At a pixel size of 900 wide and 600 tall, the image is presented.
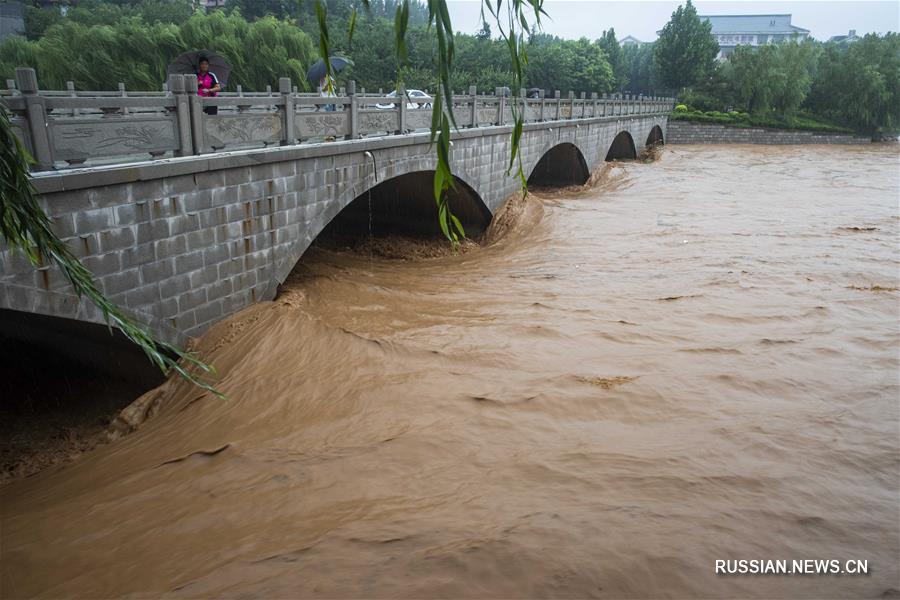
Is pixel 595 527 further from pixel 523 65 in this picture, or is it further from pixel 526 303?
pixel 526 303

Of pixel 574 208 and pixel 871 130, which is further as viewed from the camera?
pixel 871 130

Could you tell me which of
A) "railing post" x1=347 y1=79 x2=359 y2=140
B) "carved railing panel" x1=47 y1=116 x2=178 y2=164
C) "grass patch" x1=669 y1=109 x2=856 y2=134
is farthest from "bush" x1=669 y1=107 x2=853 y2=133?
"carved railing panel" x1=47 y1=116 x2=178 y2=164

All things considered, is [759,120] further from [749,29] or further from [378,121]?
[749,29]

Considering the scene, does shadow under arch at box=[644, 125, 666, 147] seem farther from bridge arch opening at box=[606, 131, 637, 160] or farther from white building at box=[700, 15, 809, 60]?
white building at box=[700, 15, 809, 60]

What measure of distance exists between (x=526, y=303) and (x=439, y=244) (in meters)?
5.15

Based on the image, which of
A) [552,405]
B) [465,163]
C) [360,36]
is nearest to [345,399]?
[552,405]

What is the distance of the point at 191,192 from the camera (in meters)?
7.02

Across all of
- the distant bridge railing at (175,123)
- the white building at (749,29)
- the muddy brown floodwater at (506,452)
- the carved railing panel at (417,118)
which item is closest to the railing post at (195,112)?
the distant bridge railing at (175,123)

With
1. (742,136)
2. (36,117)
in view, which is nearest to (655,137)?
(742,136)

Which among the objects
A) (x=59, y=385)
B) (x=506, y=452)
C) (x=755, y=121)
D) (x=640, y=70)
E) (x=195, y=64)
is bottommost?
(x=59, y=385)

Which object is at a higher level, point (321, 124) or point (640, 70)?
point (640, 70)

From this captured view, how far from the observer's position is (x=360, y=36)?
41375mm

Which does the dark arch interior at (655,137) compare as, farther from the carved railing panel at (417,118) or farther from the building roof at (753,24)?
the building roof at (753,24)

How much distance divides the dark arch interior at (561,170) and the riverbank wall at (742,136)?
19127 mm
